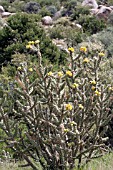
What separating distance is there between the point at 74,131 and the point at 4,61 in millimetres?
9390

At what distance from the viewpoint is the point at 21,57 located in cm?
1120

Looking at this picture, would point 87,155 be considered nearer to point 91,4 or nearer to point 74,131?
→ point 74,131

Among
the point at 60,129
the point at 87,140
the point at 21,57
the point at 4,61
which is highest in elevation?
the point at 60,129

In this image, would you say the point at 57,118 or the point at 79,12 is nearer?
the point at 57,118

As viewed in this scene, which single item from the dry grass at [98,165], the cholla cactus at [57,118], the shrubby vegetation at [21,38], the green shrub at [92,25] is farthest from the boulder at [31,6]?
the cholla cactus at [57,118]

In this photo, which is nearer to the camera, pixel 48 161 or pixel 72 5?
pixel 48 161

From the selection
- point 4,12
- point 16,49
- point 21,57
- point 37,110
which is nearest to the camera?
point 37,110

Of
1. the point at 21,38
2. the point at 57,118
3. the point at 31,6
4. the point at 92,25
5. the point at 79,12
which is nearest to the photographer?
the point at 57,118

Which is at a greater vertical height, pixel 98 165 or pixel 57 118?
pixel 57 118

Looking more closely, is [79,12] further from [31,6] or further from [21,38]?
[21,38]

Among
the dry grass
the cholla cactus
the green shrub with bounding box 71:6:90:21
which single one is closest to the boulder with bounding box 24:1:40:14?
the green shrub with bounding box 71:6:90:21

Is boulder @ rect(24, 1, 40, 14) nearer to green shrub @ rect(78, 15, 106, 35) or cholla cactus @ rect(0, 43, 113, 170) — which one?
green shrub @ rect(78, 15, 106, 35)

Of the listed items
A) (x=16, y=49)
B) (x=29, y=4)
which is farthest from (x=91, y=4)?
(x=16, y=49)

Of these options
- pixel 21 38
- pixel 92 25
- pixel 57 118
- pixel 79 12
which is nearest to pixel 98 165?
pixel 57 118
